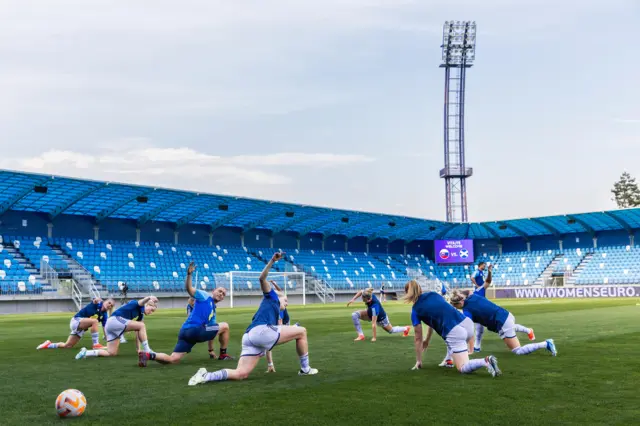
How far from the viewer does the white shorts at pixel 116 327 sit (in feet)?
47.0

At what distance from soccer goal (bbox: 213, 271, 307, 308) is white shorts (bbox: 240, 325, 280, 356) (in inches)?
1731

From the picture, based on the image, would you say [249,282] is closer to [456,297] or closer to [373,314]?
[373,314]

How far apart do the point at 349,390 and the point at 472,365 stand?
2.09 meters

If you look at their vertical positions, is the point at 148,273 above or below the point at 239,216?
below

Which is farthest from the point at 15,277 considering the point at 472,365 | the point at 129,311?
the point at 472,365

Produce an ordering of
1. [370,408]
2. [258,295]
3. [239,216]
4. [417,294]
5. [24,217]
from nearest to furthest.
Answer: [370,408] < [417,294] < [24,217] < [258,295] < [239,216]

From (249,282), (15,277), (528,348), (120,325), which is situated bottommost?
(249,282)

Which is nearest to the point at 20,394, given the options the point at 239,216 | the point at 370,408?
the point at 370,408

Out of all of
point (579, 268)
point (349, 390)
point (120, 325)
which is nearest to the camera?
point (349, 390)

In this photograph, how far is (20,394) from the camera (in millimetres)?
9516

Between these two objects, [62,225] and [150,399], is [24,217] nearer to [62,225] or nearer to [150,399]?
[62,225]

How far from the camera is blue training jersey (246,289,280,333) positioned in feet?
32.8

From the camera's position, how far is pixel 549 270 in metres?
76.3

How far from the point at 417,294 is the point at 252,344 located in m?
2.71
